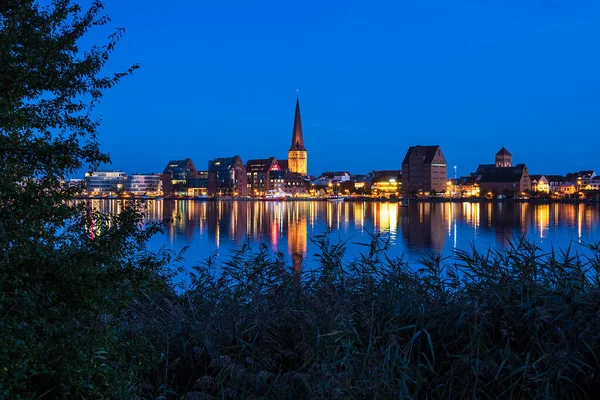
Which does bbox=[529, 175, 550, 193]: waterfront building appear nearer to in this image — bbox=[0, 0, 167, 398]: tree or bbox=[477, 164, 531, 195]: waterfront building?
bbox=[477, 164, 531, 195]: waterfront building

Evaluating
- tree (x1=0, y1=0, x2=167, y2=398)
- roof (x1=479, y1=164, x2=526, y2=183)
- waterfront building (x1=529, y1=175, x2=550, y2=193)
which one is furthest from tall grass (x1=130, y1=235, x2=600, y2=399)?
waterfront building (x1=529, y1=175, x2=550, y2=193)

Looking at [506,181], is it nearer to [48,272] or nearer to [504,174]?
[504,174]

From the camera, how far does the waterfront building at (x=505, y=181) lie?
189 meters

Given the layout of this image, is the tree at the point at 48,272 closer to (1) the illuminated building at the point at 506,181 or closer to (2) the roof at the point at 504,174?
(1) the illuminated building at the point at 506,181

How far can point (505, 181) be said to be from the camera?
191m

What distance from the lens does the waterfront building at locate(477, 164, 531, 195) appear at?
189000mm

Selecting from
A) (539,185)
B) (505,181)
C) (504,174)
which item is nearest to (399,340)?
(505,181)

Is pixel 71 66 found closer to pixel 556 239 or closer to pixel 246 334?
pixel 246 334

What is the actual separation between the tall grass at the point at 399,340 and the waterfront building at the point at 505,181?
627 feet

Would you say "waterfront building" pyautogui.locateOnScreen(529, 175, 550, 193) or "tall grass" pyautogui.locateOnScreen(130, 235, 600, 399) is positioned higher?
"waterfront building" pyautogui.locateOnScreen(529, 175, 550, 193)

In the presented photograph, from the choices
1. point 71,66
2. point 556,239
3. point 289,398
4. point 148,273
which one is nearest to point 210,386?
point 289,398

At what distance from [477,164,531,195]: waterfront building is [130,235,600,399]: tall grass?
191150 millimetres

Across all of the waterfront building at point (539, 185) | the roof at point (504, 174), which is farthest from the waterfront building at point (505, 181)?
the waterfront building at point (539, 185)

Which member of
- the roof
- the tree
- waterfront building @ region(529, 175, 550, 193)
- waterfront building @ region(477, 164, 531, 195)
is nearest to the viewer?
the tree
